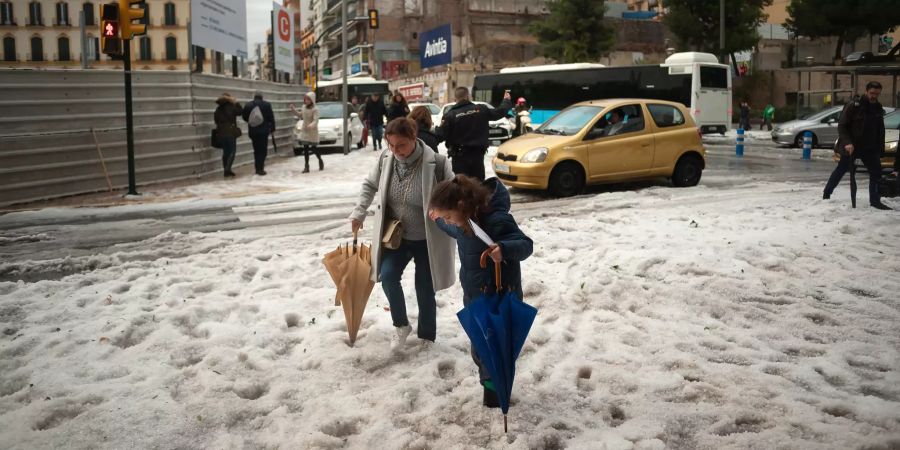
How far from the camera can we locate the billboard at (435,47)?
6831 centimetres

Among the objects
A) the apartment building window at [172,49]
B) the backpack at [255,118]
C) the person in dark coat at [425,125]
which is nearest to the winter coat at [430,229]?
the person in dark coat at [425,125]

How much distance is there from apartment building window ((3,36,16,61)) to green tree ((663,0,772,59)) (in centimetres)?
4814

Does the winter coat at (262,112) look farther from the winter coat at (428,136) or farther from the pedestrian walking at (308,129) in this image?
the winter coat at (428,136)

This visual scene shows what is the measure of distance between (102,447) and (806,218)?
8.71 metres

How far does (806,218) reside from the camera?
10.1m

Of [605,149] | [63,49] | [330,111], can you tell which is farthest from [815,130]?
[63,49]

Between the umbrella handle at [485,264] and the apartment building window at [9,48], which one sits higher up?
the apartment building window at [9,48]

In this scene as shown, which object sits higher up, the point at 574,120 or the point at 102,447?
the point at 574,120

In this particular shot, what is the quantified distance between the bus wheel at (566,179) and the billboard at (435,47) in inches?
2147

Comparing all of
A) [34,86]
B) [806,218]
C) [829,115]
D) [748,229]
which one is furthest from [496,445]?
[829,115]

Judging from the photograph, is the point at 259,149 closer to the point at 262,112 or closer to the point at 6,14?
the point at 262,112

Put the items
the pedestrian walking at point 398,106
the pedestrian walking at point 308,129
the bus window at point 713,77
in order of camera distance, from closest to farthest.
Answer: the pedestrian walking at point 398,106
the pedestrian walking at point 308,129
the bus window at point 713,77

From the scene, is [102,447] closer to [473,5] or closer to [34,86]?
[34,86]

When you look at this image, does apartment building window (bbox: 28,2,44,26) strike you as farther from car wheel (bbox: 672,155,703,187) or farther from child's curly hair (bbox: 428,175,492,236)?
child's curly hair (bbox: 428,175,492,236)
